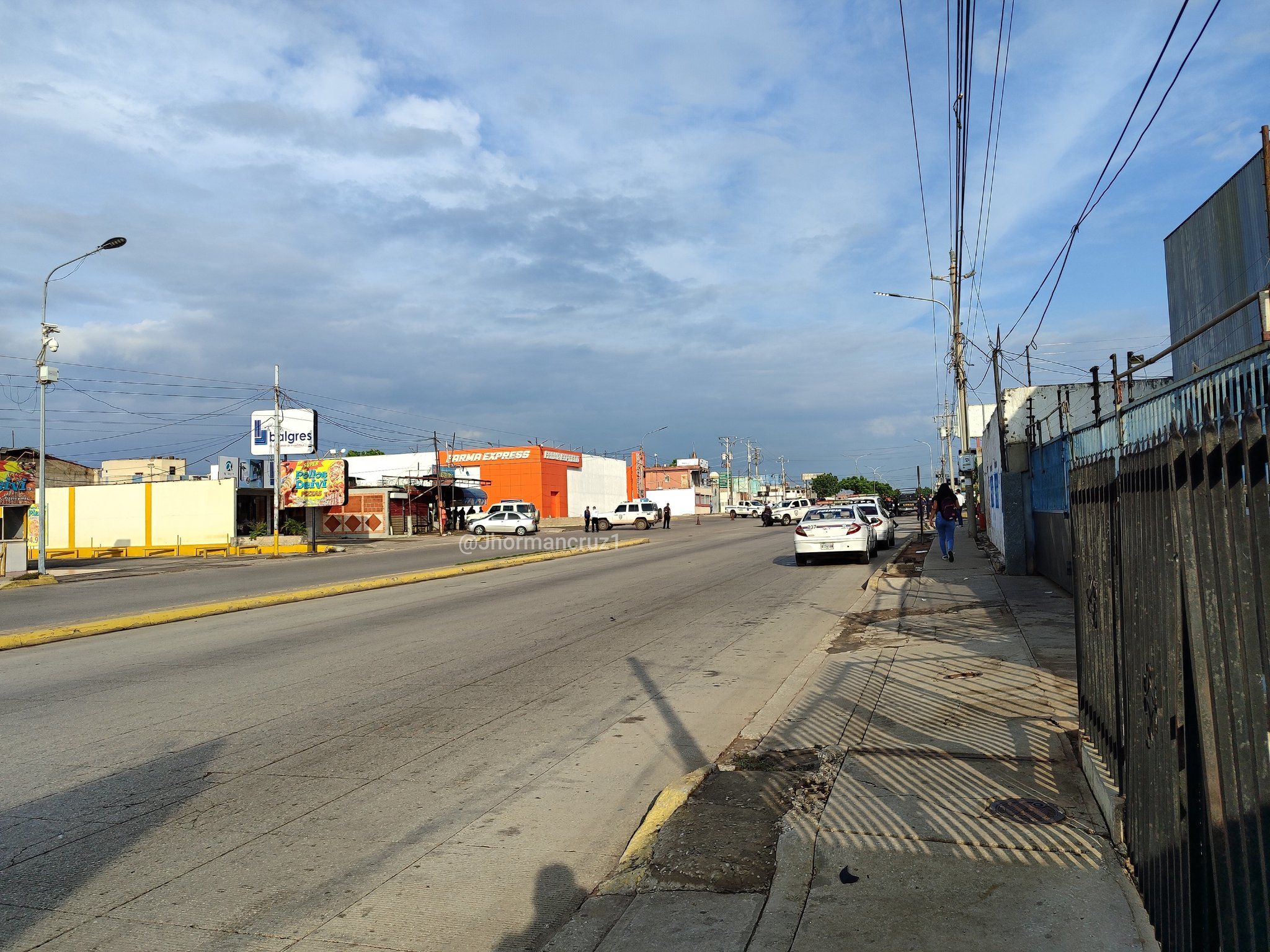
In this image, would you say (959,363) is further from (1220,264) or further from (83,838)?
(83,838)

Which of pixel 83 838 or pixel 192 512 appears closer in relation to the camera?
pixel 83 838

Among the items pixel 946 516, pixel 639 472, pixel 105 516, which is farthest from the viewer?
pixel 639 472

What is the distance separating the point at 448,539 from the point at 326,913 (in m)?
46.7

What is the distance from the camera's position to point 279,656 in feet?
35.1

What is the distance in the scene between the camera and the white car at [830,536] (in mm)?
22422

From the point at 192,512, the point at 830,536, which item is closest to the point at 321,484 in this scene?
the point at 192,512

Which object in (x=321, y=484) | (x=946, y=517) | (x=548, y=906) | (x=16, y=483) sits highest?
(x=321, y=484)

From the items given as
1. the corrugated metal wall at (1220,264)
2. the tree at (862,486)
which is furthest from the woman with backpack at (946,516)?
the tree at (862,486)

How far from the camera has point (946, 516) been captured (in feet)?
66.6

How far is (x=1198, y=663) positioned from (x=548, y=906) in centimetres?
278

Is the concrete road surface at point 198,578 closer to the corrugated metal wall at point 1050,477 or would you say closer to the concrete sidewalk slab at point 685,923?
the concrete sidewalk slab at point 685,923

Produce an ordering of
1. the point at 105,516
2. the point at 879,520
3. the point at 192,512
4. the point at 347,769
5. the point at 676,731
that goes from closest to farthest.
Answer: the point at 347,769 < the point at 676,731 < the point at 879,520 < the point at 192,512 < the point at 105,516

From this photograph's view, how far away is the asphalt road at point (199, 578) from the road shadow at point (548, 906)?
13.0m

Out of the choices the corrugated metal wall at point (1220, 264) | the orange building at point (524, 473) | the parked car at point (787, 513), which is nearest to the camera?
the corrugated metal wall at point (1220, 264)
